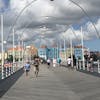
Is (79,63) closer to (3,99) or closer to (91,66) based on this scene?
(91,66)

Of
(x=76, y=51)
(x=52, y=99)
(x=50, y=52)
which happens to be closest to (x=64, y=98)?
(x=52, y=99)

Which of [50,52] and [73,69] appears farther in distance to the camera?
[50,52]

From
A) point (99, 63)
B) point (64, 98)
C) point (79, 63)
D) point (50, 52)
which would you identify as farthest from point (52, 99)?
point (50, 52)

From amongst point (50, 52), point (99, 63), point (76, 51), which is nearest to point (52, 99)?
point (99, 63)

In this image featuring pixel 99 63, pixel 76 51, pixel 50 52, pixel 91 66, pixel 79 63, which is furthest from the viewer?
pixel 50 52

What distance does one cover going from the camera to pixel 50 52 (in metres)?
179

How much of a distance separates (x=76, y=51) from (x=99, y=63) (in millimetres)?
94923

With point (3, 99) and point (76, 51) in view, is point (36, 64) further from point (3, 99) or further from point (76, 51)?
point (76, 51)

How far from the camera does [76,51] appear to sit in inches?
5044

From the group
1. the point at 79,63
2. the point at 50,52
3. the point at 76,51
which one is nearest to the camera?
the point at 79,63

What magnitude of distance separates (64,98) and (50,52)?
16382cm

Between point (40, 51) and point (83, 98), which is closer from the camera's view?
point (83, 98)

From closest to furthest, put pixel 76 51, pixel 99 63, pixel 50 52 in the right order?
pixel 99 63 → pixel 76 51 → pixel 50 52

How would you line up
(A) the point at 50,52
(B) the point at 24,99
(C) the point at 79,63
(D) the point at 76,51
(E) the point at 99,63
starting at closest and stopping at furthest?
(B) the point at 24,99
(E) the point at 99,63
(C) the point at 79,63
(D) the point at 76,51
(A) the point at 50,52
